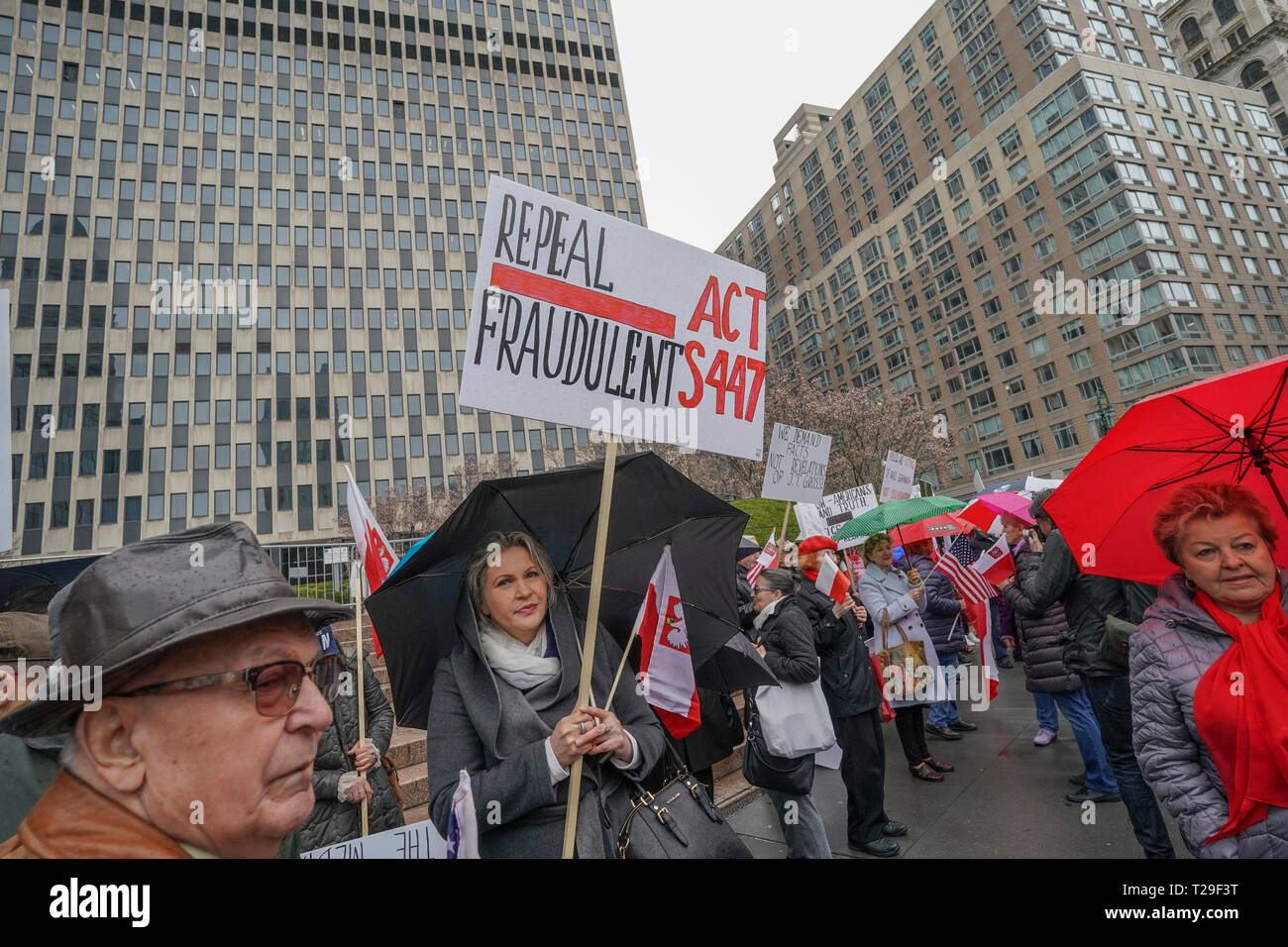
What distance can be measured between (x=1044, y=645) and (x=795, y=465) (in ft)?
8.19

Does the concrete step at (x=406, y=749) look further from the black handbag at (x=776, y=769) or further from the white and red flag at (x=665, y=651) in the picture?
the white and red flag at (x=665, y=651)

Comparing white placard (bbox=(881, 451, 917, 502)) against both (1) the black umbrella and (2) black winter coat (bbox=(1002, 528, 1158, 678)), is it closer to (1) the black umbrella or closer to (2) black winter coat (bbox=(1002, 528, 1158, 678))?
(2) black winter coat (bbox=(1002, 528, 1158, 678))

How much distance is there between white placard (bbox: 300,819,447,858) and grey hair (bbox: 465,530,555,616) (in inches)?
41.4

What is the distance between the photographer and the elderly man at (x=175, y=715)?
3.34 feet

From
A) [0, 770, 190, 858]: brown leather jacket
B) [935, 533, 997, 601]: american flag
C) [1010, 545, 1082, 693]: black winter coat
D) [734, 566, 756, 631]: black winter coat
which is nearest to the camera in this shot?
[0, 770, 190, 858]: brown leather jacket

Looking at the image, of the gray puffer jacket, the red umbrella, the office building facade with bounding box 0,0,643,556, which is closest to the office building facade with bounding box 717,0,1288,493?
the office building facade with bounding box 0,0,643,556

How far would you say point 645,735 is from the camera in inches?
84.1

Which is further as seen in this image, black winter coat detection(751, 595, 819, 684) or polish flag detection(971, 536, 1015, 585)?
polish flag detection(971, 536, 1015, 585)

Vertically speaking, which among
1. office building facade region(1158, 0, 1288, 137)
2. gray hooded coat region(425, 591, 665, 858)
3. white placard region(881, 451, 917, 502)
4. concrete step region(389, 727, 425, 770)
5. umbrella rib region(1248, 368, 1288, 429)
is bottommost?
concrete step region(389, 727, 425, 770)

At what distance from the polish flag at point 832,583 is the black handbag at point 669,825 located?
8.71 ft

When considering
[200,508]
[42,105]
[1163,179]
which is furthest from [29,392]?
[1163,179]

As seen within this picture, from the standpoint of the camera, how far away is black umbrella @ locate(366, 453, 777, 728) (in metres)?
2.41

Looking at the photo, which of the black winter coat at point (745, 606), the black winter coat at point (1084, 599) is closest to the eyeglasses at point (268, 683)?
the black winter coat at point (745, 606)
